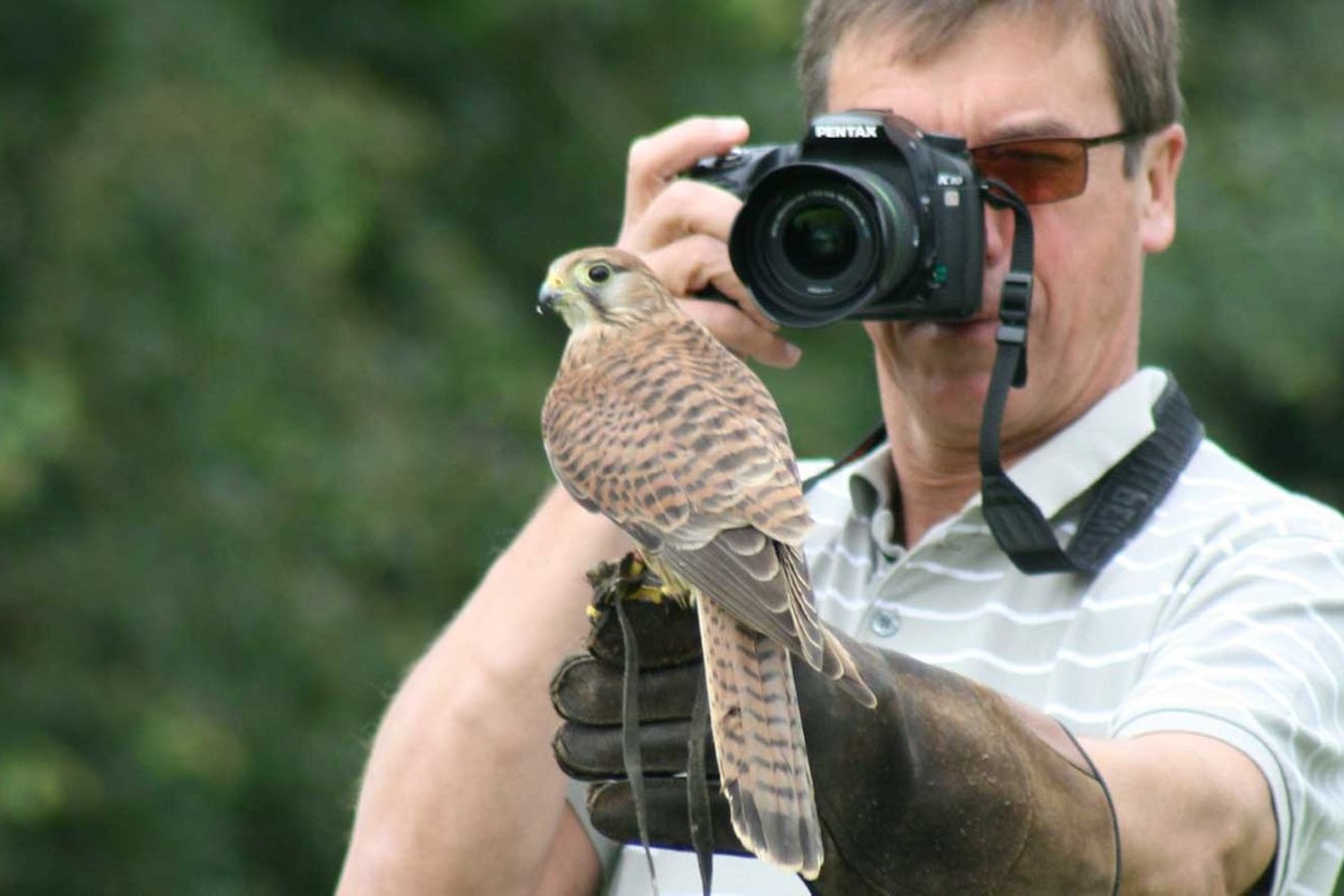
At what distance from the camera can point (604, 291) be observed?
3.03m

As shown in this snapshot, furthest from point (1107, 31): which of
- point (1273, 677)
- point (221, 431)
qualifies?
point (221, 431)

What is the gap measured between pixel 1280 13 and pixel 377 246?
5059 millimetres

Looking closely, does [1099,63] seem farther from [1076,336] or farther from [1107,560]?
[1107,560]

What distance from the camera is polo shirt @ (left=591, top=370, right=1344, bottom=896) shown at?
239 centimetres

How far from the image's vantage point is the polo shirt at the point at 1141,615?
2391mm

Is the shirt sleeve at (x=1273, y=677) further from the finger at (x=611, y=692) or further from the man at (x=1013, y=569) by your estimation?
the finger at (x=611, y=692)

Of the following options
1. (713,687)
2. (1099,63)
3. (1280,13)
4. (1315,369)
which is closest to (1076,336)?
(1099,63)

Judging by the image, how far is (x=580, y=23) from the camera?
9.10 metres

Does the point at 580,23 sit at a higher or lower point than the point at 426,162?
higher

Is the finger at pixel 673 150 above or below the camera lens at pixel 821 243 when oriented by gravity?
above

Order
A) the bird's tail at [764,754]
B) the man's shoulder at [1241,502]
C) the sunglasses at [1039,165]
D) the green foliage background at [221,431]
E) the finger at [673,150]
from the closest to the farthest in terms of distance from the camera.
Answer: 1. the bird's tail at [764,754]
2. the man's shoulder at [1241,502]
3. the sunglasses at [1039,165]
4. the finger at [673,150]
5. the green foliage background at [221,431]

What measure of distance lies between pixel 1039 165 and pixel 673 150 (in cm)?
49

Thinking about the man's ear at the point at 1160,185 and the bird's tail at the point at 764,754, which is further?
the man's ear at the point at 1160,185

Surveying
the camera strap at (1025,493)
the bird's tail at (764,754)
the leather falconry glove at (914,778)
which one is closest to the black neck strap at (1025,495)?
the camera strap at (1025,493)
